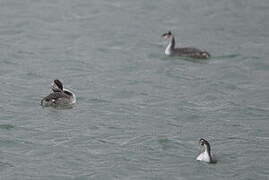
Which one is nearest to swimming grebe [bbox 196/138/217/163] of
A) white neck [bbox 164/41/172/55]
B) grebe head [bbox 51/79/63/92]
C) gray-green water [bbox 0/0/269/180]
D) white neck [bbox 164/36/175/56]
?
gray-green water [bbox 0/0/269/180]

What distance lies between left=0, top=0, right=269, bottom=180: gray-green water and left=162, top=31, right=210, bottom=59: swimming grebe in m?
0.22

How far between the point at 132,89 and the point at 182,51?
372 centimetres

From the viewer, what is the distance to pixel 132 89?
25812 mm

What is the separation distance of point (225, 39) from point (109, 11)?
17.2 feet

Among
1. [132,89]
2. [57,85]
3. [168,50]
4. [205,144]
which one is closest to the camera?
[205,144]

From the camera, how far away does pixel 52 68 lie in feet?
90.1

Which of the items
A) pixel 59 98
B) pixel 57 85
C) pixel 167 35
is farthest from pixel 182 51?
pixel 59 98

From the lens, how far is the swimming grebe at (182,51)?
93.8ft

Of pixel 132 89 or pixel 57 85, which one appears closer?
pixel 57 85

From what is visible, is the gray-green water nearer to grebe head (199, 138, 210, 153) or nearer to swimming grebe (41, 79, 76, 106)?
swimming grebe (41, 79, 76, 106)

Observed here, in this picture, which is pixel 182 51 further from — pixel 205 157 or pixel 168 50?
pixel 205 157

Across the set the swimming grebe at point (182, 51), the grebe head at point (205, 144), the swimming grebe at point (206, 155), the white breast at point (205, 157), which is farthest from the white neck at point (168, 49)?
the white breast at point (205, 157)

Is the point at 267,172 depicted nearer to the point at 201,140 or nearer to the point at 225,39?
the point at 201,140

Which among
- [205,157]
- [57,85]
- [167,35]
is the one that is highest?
[167,35]
